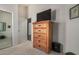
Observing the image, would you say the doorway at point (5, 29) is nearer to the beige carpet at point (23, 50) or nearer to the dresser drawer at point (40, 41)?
the beige carpet at point (23, 50)

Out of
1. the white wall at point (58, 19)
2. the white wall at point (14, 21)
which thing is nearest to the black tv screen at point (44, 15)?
the white wall at point (58, 19)

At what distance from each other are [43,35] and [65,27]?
1.29ft

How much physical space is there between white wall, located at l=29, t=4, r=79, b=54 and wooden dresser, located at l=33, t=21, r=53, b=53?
0.34ft

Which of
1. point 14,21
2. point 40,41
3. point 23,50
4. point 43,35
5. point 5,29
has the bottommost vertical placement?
point 23,50

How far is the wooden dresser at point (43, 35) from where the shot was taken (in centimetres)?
158

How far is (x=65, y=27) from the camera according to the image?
1590mm

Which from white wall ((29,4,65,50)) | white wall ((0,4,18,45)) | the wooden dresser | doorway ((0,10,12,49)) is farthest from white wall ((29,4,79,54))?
doorway ((0,10,12,49))

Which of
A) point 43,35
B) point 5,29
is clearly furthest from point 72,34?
point 5,29

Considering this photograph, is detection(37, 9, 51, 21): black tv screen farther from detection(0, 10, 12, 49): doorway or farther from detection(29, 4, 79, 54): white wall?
detection(0, 10, 12, 49): doorway

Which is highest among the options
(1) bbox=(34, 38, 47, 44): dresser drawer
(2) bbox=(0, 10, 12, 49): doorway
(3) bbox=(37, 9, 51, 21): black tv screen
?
(3) bbox=(37, 9, 51, 21): black tv screen

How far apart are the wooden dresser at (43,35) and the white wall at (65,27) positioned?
104 mm

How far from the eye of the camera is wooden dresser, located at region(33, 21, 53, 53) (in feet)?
5.17

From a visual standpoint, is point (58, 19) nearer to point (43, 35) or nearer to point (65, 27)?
point (65, 27)
